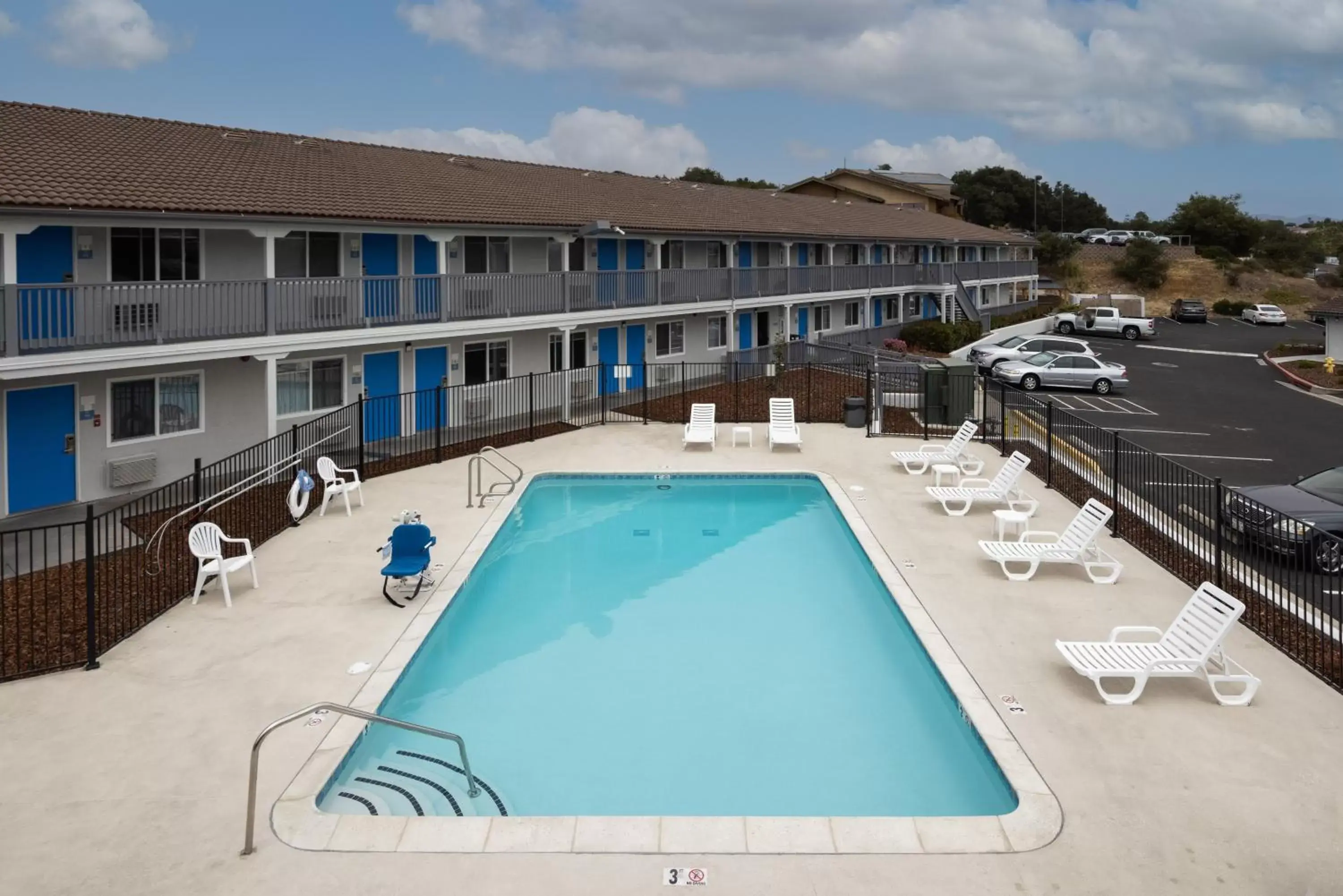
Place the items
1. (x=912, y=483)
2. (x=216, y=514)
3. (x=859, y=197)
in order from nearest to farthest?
(x=216, y=514)
(x=912, y=483)
(x=859, y=197)

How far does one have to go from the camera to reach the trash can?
26.0 m

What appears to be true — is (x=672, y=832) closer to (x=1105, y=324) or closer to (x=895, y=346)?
(x=895, y=346)

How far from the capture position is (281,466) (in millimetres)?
18062

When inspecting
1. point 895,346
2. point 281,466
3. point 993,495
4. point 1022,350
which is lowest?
point 993,495

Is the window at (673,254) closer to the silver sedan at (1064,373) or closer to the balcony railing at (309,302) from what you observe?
the balcony railing at (309,302)

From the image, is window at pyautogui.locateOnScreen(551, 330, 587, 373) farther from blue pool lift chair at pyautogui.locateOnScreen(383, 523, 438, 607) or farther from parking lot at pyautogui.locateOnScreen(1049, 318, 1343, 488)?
blue pool lift chair at pyautogui.locateOnScreen(383, 523, 438, 607)

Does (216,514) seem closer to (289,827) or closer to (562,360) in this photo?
(289,827)

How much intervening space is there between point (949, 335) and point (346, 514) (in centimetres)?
3582

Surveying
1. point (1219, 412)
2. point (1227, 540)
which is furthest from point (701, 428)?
point (1219, 412)

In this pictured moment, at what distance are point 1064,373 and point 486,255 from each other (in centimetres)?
2295

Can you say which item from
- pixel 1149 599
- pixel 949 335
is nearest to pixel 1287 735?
pixel 1149 599

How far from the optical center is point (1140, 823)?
24.2 ft

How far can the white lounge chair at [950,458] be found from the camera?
20281 millimetres

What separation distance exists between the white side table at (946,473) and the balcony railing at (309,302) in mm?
11958
